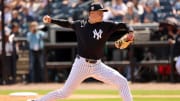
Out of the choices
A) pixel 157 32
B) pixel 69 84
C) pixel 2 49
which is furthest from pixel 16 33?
pixel 69 84

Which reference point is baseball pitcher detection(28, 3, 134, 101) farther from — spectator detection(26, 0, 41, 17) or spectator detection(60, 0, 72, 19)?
spectator detection(26, 0, 41, 17)

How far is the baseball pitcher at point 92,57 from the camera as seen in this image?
25.9 ft

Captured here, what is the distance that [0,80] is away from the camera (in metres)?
17.2

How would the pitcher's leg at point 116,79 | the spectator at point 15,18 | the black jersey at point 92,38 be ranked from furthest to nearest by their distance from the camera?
1. the spectator at point 15,18
2. the black jersey at point 92,38
3. the pitcher's leg at point 116,79

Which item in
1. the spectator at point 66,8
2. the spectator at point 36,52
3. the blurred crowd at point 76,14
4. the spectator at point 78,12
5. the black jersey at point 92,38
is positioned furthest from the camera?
the spectator at point 66,8

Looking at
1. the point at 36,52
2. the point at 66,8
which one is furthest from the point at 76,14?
the point at 36,52

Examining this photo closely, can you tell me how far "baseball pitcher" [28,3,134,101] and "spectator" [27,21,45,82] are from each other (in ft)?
28.3

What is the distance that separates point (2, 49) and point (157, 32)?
512 centimetres

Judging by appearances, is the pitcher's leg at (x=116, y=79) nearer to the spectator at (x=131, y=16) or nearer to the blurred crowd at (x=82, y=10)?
the blurred crowd at (x=82, y=10)

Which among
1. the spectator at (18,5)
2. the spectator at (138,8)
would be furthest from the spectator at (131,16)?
the spectator at (18,5)

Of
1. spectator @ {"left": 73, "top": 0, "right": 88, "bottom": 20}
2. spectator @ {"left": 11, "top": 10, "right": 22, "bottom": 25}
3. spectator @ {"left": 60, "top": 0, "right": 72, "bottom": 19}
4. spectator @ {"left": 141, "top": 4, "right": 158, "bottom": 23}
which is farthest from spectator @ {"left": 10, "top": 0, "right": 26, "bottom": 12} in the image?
spectator @ {"left": 141, "top": 4, "right": 158, "bottom": 23}

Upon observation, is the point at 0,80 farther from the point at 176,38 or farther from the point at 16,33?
the point at 176,38

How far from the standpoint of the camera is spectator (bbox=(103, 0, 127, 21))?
17.3m

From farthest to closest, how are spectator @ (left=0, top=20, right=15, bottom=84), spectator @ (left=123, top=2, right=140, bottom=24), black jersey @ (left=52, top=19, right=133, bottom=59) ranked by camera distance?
spectator @ (left=123, top=2, right=140, bottom=24)
spectator @ (left=0, top=20, right=15, bottom=84)
black jersey @ (left=52, top=19, right=133, bottom=59)
